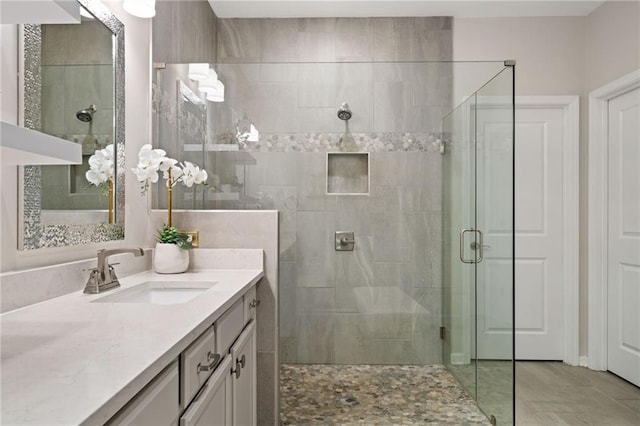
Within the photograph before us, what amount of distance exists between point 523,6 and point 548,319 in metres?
2.56

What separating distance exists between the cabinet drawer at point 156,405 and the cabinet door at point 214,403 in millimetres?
93

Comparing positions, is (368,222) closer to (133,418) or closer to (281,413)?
(281,413)

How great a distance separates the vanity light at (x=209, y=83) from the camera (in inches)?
95.1

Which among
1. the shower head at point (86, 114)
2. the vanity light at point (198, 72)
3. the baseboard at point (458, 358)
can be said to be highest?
the vanity light at point (198, 72)

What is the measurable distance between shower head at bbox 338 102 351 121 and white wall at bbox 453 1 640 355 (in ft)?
5.06

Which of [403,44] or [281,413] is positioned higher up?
[403,44]

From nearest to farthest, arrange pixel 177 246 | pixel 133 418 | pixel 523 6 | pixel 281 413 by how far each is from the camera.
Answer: pixel 133 418
pixel 177 246
pixel 281 413
pixel 523 6

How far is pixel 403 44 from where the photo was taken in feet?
11.5

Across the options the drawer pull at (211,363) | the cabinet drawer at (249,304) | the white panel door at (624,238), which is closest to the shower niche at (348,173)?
the cabinet drawer at (249,304)

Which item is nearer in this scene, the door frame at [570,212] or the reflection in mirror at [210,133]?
the reflection in mirror at [210,133]

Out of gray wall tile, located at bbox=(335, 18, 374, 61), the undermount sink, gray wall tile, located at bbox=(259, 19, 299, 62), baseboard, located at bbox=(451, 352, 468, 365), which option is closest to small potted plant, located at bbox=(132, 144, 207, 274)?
the undermount sink

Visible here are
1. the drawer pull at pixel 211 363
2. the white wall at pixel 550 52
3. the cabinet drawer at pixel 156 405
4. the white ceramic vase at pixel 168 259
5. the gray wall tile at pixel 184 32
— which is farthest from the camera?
the white wall at pixel 550 52

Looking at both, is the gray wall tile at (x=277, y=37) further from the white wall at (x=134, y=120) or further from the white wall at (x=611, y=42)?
the white wall at (x=611, y=42)

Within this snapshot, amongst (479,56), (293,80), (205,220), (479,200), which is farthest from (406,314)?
(479,56)
